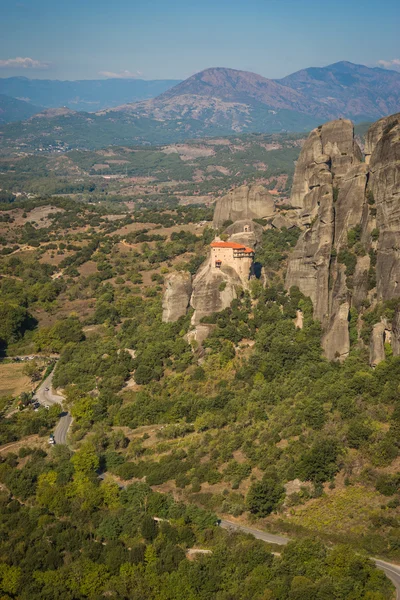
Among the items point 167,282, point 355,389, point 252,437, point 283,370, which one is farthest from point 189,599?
point 167,282

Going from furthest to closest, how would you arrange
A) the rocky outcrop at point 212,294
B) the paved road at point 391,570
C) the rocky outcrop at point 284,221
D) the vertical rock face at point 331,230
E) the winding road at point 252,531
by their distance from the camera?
the rocky outcrop at point 284,221, the rocky outcrop at point 212,294, the vertical rock face at point 331,230, the winding road at point 252,531, the paved road at point 391,570

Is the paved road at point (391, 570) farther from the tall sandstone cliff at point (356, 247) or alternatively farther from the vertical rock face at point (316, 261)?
the vertical rock face at point (316, 261)

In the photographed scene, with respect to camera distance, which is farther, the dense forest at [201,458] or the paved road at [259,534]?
the paved road at [259,534]

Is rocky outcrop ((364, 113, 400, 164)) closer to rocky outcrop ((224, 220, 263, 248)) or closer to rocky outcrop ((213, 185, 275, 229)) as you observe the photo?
rocky outcrop ((224, 220, 263, 248))

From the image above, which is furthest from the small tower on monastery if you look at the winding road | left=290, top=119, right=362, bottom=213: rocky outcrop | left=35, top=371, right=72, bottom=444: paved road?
the winding road

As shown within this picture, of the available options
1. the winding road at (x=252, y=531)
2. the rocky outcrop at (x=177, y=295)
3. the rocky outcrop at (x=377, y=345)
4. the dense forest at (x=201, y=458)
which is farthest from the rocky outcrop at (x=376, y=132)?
the winding road at (x=252, y=531)

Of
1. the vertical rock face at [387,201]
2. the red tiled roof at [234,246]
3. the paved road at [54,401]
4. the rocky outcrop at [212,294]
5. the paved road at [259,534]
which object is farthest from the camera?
the red tiled roof at [234,246]

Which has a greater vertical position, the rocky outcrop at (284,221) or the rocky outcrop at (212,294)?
the rocky outcrop at (284,221)

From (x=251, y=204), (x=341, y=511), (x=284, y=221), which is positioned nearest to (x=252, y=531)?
(x=341, y=511)

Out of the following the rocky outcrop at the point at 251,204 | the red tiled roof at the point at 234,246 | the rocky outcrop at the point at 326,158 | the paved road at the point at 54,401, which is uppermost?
the rocky outcrop at the point at 326,158
